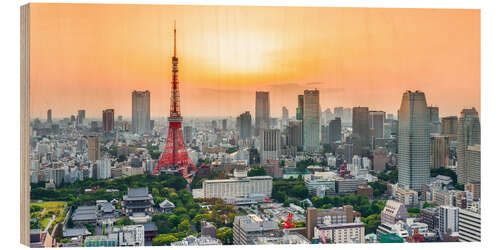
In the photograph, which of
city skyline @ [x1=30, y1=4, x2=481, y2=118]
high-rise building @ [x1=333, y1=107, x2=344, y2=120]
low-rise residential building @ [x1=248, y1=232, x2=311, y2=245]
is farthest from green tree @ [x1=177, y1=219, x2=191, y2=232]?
high-rise building @ [x1=333, y1=107, x2=344, y2=120]

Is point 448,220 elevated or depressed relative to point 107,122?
depressed

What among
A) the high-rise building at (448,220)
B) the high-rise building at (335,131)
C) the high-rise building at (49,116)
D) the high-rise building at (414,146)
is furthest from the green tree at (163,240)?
the high-rise building at (448,220)

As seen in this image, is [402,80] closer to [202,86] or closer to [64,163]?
[202,86]

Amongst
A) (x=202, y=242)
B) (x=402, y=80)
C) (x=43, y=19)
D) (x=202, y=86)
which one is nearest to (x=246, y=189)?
(x=202, y=242)

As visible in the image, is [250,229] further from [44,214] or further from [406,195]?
[44,214]

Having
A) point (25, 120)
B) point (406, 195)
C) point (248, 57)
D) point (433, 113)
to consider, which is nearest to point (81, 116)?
point (25, 120)

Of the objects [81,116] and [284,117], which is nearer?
[81,116]

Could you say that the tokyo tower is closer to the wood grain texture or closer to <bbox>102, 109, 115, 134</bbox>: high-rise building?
<bbox>102, 109, 115, 134</bbox>: high-rise building
